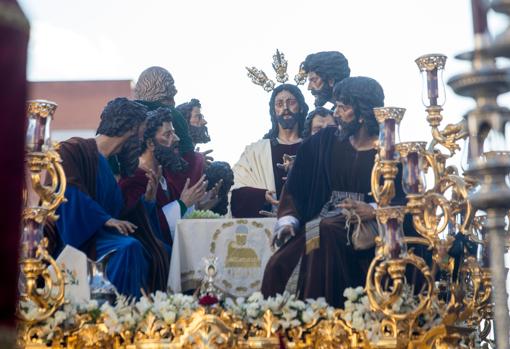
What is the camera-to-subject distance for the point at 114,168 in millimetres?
15023

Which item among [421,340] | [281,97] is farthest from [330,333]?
[281,97]

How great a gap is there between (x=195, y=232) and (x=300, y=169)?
1.44 meters

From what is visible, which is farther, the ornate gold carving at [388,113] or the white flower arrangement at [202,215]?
the white flower arrangement at [202,215]

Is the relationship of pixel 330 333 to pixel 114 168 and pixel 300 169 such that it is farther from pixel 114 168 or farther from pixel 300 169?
pixel 114 168

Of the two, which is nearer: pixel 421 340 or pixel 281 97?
pixel 421 340

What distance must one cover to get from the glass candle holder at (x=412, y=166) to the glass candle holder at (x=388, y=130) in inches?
7.8

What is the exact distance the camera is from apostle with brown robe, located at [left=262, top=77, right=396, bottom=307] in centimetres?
1398

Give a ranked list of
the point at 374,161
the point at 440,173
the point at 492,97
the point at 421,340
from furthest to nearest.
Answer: the point at 374,161 → the point at 440,173 → the point at 421,340 → the point at 492,97

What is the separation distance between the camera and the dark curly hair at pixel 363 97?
1481 centimetres

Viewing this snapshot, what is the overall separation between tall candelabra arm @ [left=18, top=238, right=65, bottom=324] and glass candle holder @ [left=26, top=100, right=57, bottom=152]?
916 millimetres

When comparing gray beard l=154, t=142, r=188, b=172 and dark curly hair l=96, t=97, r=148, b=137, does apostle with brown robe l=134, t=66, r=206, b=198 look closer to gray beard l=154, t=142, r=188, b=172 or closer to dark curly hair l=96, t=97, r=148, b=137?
gray beard l=154, t=142, r=188, b=172

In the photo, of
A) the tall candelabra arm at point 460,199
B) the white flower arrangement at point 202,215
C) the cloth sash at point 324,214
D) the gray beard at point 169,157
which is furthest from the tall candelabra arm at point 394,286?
the gray beard at point 169,157

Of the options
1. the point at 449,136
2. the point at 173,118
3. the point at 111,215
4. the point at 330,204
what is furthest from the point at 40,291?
the point at 449,136

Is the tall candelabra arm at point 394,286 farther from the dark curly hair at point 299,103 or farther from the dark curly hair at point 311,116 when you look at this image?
the dark curly hair at point 299,103
